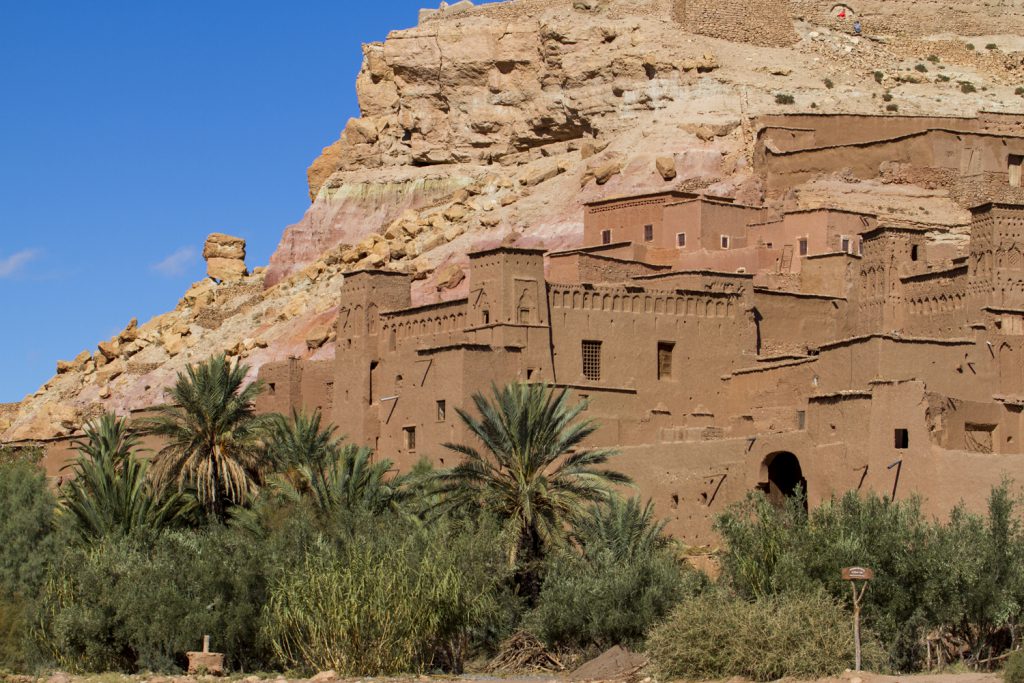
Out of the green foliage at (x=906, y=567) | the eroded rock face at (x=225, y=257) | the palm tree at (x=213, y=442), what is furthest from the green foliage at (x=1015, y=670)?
the eroded rock face at (x=225, y=257)

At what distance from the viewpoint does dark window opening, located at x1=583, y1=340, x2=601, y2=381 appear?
49.0 m

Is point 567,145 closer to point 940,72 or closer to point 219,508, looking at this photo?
point 940,72

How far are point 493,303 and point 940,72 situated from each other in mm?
30926

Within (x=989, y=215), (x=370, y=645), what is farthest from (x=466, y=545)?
(x=989, y=215)

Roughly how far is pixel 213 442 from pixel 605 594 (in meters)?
12.0

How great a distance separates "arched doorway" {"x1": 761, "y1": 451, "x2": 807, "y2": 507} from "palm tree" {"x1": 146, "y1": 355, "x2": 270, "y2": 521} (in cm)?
1104

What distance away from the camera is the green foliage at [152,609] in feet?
114

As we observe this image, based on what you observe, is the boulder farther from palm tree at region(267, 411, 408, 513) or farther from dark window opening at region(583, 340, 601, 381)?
palm tree at region(267, 411, 408, 513)

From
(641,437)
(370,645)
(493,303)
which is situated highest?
(493,303)

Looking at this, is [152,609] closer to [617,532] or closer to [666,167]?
[617,532]

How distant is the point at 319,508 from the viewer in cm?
3997

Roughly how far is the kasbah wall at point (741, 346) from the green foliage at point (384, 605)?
930 centimetres

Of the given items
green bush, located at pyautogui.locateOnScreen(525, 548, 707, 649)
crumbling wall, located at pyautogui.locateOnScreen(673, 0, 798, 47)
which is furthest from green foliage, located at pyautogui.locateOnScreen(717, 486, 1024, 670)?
crumbling wall, located at pyautogui.locateOnScreen(673, 0, 798, 47)

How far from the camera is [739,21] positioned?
73.9 meters
